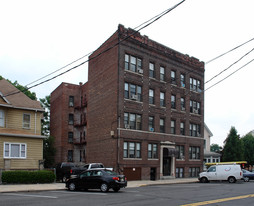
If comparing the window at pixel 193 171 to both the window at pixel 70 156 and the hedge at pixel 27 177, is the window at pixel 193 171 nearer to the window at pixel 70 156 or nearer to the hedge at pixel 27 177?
the window at pixel 70 156

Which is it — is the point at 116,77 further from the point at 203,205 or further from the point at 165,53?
the point at 203,205

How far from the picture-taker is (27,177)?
85.3ft

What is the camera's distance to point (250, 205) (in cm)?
1359

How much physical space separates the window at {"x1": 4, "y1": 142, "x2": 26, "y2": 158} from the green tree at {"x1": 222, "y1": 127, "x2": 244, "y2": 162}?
34782 millimetres

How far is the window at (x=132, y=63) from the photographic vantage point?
34388 millimetres

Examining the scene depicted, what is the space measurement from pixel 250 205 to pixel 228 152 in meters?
41.5

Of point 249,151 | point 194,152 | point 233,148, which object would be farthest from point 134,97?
point 249,151

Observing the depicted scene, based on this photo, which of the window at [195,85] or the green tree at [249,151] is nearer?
the window at [195,85]

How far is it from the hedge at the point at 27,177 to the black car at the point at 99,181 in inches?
261

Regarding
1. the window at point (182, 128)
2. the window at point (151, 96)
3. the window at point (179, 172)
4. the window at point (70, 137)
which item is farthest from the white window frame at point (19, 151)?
the window at point (70, 137)

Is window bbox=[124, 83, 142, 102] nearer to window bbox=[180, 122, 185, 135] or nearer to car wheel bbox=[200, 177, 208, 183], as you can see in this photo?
window bbox=[180, 122, 185, 135]

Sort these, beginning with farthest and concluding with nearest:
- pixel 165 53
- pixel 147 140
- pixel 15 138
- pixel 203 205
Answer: pixel 165 53 → pixel 147 140 → pixel 15 138 → pixel 203 205

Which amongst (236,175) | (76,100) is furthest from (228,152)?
(76,100)

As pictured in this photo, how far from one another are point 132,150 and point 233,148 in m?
25.3
